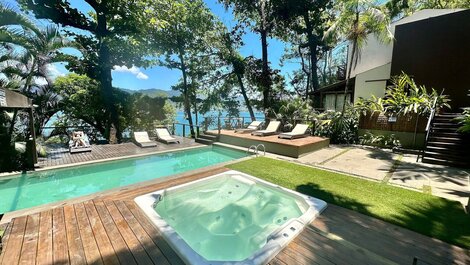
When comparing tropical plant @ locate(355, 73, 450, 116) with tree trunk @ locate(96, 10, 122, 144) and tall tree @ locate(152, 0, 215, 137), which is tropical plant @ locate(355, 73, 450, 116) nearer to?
tall tree @ locate(152, 0, 215, 137)

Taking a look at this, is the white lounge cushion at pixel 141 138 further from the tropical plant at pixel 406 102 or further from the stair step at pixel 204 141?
the tropical plant at pixel 406 102

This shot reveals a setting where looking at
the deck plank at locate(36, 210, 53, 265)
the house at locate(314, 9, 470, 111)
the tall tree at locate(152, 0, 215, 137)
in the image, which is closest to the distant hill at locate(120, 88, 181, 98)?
the tall tree at locate(152, 0, 215, 137)

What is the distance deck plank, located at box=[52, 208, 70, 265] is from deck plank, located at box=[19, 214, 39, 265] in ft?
0.61

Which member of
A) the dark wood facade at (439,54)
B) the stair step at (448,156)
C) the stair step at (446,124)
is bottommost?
the stair step at (448,156)

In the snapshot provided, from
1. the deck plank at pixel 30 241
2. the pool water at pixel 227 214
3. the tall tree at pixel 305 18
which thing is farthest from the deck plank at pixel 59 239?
the tall tree at pixel 305 18

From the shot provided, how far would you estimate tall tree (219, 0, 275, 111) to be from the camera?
49.6 ft

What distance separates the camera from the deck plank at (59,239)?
8.45 feet

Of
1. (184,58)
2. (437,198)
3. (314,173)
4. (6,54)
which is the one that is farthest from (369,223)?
(184,58)

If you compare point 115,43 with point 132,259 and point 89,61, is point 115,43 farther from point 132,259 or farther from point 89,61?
point 132,259

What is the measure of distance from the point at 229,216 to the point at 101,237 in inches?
89.6

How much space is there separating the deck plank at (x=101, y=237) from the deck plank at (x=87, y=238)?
42mm

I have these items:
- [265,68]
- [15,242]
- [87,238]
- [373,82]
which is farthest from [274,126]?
[15,242]

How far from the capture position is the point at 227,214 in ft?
14.9

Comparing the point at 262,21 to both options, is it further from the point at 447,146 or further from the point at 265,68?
the point at 447,146
